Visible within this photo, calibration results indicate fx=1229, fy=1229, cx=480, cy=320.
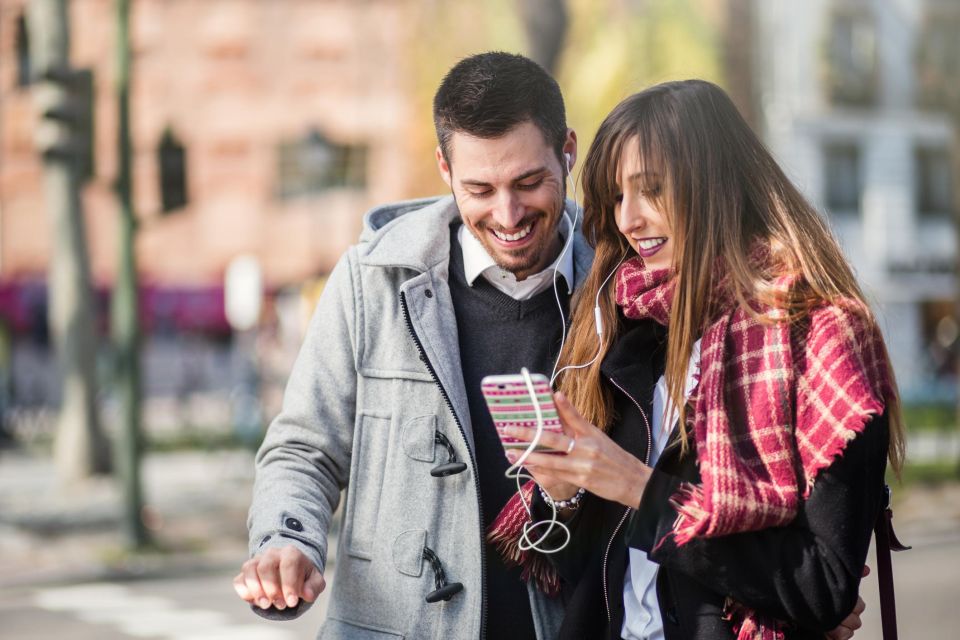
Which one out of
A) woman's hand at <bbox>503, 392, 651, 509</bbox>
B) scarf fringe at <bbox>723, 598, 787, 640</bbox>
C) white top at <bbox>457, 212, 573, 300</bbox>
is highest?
white top at <bbox>457, 212, 573, 300</bbox>

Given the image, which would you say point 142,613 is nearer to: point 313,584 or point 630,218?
point 313,584

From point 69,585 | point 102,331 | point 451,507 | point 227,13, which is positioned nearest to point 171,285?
point 102,331

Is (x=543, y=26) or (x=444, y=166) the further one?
(x=543, y=26)

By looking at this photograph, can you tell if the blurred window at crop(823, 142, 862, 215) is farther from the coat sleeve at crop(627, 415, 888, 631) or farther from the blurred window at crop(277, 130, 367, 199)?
the coat sleeve at crop(627, 415, 888, 631)

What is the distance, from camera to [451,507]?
2.69 metres

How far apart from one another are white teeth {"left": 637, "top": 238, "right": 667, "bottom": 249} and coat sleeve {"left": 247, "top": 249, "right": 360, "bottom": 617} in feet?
2.47

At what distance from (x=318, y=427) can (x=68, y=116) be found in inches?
318

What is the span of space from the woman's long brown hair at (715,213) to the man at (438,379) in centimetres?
34

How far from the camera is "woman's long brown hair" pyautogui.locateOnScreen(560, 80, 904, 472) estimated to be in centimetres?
224

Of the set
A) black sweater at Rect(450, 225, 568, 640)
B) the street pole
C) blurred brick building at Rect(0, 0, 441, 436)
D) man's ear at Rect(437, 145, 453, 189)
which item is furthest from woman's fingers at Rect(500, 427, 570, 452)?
blurred brick building at Rect(0, 0, 441, 436)

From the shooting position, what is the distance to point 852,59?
30.4m

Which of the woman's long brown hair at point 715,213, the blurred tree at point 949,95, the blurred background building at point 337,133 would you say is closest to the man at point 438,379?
the woman's long brown hair at point 715,213

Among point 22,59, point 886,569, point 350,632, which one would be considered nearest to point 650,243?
point 886,569

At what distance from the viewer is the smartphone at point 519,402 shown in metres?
2.10
